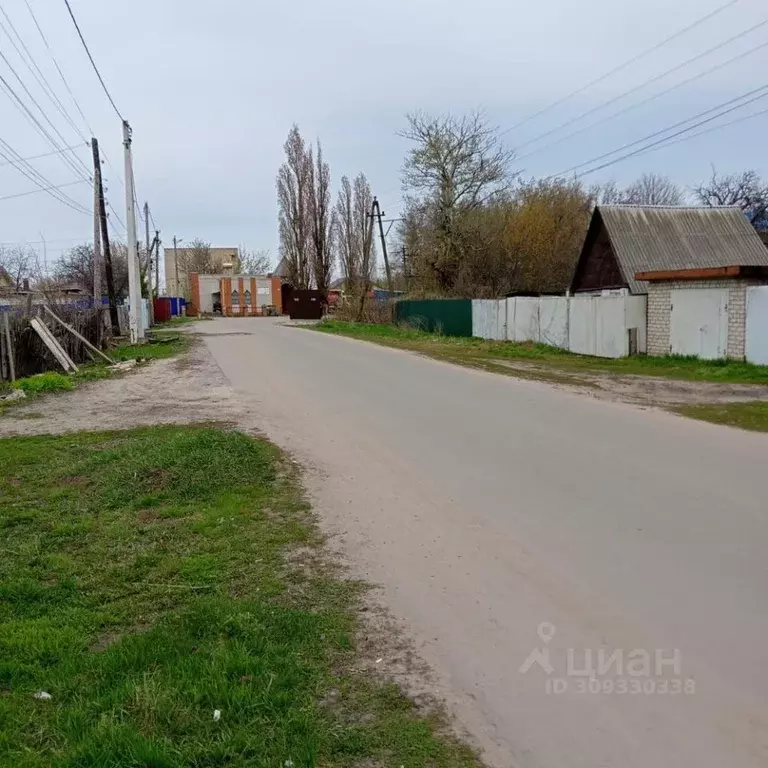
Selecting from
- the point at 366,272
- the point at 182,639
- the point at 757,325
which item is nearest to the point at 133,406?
the point at 182,639

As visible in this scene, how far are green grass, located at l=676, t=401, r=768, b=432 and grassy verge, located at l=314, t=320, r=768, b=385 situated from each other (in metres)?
3.54

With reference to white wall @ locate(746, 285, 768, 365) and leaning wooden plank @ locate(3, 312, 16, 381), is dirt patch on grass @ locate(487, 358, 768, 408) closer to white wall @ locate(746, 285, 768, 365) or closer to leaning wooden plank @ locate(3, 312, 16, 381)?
white wall @ locate(746, 285, 768, 365)

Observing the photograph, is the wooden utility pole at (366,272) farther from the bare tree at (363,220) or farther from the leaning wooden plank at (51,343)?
the leaning wooden plank at (51,343)

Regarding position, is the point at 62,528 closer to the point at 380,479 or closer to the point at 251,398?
the point at 380,479

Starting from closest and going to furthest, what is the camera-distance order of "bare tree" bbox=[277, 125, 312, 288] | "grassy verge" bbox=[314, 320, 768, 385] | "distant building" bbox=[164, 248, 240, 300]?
"grassy verge" bbox=[314, 320, 768, 385] < "bare tree" bbox=[277, 125, 312, 288] < "distant building" bbox=[164, 248, 240, 300]

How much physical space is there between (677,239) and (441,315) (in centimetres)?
1039

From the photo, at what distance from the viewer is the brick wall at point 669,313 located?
16953 millimetres

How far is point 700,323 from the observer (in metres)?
18.3

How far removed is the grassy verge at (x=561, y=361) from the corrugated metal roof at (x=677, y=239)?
581cm

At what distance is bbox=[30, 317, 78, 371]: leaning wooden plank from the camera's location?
56.4ft

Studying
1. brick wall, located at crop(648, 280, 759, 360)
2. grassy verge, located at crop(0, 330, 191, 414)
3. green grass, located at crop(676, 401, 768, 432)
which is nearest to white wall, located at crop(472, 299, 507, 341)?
brick wall, located at crop(648, 280, 759, 360)

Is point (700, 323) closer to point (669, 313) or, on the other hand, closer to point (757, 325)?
point (669, 313)

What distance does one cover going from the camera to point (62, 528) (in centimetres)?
580

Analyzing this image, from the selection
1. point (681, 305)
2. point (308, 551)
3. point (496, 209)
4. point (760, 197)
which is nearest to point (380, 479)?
point (308, 551)
